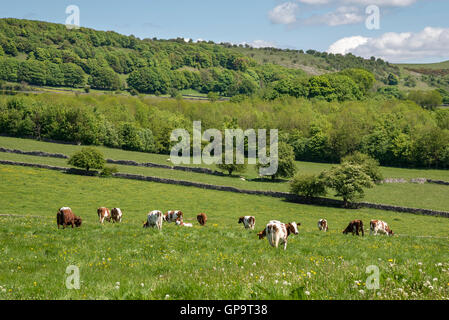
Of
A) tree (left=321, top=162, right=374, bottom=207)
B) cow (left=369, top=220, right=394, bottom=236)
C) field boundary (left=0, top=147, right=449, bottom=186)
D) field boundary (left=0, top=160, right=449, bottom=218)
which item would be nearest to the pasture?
cow (left=369, top=220, right=394, bottom=236)

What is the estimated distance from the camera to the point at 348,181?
193ft

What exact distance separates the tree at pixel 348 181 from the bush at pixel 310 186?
3.97 ft

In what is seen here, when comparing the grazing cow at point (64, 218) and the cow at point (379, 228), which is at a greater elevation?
the grazing cow at point (64, 218)

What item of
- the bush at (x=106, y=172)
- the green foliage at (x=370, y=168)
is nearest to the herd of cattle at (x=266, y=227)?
the bush at (x=106, y=172)

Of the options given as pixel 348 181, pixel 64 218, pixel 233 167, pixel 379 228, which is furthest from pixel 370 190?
pixel 64 218

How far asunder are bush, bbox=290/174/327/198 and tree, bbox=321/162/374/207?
1.21 metres

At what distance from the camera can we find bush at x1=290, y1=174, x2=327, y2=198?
61219 millimetres

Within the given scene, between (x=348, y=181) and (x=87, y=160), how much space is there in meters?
44.4

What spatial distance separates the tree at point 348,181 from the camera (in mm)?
58312

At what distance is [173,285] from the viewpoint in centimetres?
882

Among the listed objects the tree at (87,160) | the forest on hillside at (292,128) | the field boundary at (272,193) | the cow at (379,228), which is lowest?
the field boundary at (272,193)

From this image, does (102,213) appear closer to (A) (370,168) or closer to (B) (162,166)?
(B) (162,166)

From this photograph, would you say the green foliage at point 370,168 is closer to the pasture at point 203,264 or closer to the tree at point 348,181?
the tree at point 348,181
